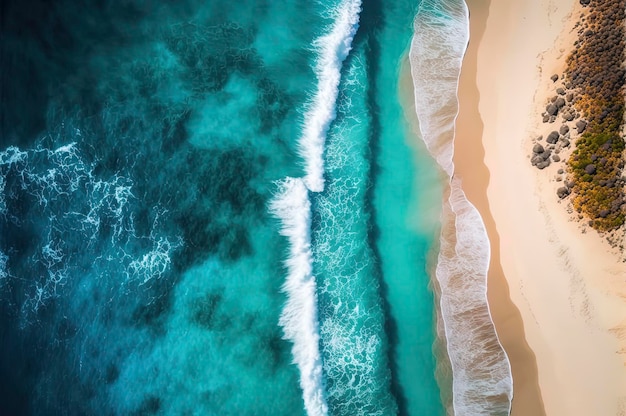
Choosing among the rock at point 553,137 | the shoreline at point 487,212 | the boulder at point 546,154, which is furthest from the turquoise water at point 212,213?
the rock at point 553,137

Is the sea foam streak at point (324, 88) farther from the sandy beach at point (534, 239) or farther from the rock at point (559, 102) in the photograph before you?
the rock at point (559, 102)

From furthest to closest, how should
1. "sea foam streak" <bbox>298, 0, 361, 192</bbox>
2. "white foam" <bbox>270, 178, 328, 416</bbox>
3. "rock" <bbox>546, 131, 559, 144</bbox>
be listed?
"sea foam streak" <bbox>298, 0, 361, 192</bbox> → "white foam" <bbox>270, 178, 328, 416</bbox> → "rock" <bbox>546, 131, 559, 144</bbox>

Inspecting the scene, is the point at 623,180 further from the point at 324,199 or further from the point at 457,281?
the point at 324,199

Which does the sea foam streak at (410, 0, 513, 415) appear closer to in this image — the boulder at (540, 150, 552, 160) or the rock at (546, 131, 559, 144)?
the boulder at (540, 150, 552, 160)

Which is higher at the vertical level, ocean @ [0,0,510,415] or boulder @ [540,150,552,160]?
boulder @ [540,150,552,160]

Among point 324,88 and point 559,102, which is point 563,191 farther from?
point 324,88

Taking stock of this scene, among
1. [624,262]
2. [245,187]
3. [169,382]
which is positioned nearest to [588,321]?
[624,262]

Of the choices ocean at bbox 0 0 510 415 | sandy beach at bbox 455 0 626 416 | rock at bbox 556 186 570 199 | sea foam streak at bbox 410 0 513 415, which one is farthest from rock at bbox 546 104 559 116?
ocean at bbox 0 0 510 415
